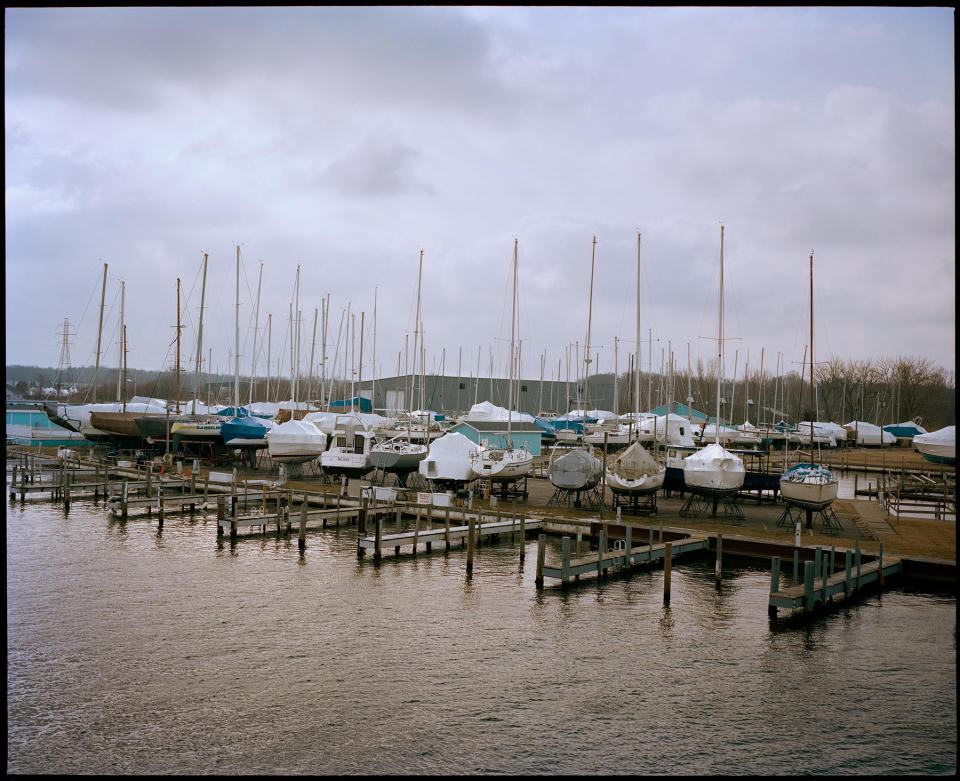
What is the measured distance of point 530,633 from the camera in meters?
17.2

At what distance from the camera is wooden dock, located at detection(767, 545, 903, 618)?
60.4ft

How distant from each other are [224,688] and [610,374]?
9620 centimetres

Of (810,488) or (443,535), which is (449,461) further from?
(810,488)

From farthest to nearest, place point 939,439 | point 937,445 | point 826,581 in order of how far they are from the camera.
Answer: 1. point 937,445
2. point 939,439
3. point 826,581

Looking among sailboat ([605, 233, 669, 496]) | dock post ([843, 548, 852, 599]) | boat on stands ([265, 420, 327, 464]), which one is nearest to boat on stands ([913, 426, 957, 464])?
sailboat ([605, 233, 669, 496])

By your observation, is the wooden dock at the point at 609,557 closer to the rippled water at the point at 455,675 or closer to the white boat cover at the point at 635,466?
the rippled water at the point at 455,675

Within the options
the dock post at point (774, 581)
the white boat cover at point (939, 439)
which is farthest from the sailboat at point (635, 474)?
the white boat cover at point (939, 439)

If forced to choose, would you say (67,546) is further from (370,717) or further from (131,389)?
(131,389)

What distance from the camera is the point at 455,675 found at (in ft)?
47.7

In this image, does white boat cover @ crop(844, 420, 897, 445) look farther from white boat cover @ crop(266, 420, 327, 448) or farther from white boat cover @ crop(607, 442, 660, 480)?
white boat cover @ crop(266, 420, 327, 448)

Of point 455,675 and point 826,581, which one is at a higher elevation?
point 826,581

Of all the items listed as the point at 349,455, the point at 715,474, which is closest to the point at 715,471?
the point at 715,474

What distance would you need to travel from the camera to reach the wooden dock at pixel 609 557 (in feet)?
69.5

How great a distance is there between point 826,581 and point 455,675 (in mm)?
10543
